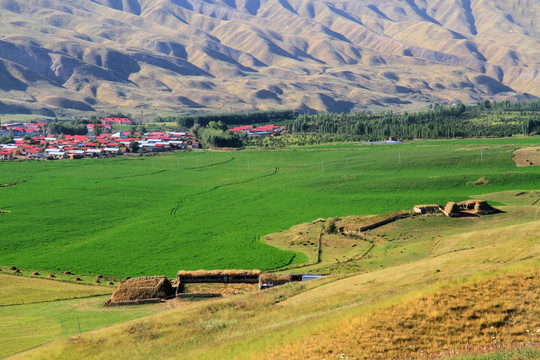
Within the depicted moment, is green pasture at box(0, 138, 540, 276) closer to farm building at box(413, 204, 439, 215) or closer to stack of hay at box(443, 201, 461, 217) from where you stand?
farm building at box(413, 204, 439, 215)

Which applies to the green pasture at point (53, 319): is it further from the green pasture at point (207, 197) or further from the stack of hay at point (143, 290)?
the green pasture at point (207, 197)

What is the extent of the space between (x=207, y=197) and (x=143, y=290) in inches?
2530

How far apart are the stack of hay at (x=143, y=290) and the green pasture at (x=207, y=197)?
43.3ft

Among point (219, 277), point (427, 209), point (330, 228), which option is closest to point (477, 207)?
point (427, 209)

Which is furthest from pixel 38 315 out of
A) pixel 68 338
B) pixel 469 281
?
pixel 469 281

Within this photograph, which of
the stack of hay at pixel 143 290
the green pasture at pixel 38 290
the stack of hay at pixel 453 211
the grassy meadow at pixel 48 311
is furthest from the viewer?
the stack of hay at pixel 453 211

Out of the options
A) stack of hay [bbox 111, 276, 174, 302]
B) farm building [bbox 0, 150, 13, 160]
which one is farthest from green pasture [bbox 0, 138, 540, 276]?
farm building [bbox 0, 150, 13, 160]

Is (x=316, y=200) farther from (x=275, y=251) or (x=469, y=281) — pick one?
(x=469, y=281)

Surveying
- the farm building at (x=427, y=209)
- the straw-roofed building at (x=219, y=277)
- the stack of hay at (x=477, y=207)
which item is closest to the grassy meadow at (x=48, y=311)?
the straw-roofed building at (x=219, y=277)

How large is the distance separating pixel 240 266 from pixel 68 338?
29.5 metres

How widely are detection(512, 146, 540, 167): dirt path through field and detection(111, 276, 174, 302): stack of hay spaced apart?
100495 millimetres

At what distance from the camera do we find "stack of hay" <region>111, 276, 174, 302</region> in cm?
5078

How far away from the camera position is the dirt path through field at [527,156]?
131450 mm

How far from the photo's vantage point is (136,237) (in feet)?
272
